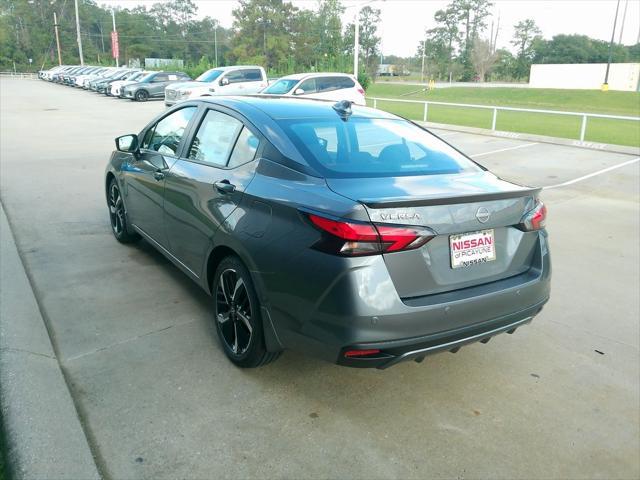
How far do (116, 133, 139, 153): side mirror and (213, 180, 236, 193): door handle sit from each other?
1.92m

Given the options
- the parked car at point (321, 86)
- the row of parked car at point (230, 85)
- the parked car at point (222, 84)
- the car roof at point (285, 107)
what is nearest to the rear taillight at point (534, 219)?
the car roof at point (285, 107)

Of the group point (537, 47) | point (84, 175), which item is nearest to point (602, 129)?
point (84, 175)

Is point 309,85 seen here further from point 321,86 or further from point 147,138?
point 147,138

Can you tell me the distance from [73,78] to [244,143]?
4745cm

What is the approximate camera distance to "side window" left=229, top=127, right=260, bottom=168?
136 inches

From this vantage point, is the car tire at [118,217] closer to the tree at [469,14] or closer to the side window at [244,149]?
the side window at [244,149]

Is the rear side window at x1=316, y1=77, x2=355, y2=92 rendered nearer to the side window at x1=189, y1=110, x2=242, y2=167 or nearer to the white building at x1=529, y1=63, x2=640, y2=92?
the side window at x1=189, y1=110, x2=242, y2=167

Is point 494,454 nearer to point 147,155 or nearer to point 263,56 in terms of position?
point 147,155

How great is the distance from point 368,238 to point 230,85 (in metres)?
22.1

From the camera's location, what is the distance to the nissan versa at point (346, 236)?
2658mm

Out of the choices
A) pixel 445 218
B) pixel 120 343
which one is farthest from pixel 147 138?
pixel 445 218

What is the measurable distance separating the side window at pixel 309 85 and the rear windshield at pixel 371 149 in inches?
586

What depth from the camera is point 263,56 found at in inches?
2869

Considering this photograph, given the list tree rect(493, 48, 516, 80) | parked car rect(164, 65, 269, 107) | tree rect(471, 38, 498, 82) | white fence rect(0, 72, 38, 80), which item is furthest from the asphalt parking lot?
tree rect(493, 48, 516, 80)
